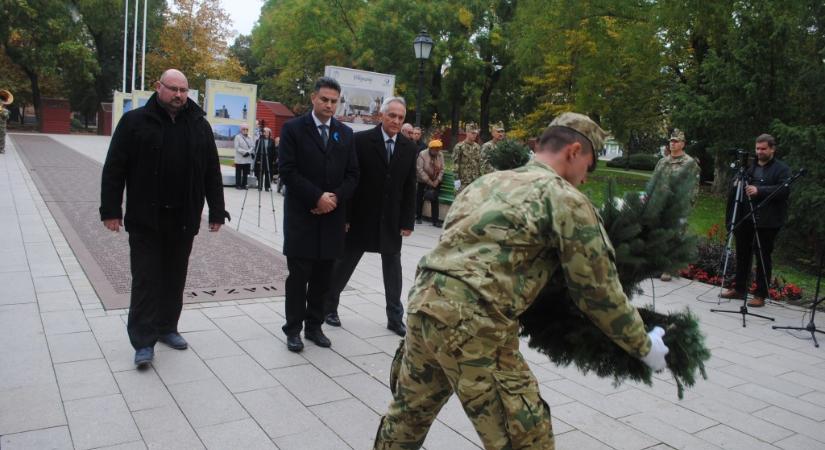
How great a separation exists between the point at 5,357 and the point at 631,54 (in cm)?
2284

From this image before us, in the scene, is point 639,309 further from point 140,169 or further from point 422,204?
point 422,204

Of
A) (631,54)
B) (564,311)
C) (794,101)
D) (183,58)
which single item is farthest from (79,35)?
(564,311)

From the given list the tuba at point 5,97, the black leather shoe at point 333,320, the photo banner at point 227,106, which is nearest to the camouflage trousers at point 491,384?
the black leather shoe at point 333,320

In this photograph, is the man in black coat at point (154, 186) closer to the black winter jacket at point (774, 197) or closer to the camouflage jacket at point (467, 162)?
the black winter jacket at point (774, 197)

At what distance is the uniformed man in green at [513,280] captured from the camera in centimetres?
225

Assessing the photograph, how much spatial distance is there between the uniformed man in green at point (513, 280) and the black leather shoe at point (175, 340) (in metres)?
3.14

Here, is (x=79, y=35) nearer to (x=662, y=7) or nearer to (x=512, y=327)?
(x=662, y=7)

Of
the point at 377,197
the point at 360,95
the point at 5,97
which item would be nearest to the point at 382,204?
the point at 377,197

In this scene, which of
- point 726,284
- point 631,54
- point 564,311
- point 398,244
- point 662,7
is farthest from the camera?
point 631,54

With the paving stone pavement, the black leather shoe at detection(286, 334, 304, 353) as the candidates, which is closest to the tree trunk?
the paving stone pavement

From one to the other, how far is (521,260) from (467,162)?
10274mm

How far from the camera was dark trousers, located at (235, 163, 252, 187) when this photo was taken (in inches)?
712

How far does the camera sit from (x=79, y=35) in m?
48.2

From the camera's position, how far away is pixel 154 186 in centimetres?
458
